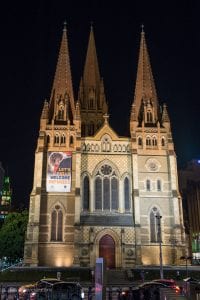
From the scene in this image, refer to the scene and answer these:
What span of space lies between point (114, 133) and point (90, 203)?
1081cm

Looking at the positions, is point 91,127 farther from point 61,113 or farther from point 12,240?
point 12,240

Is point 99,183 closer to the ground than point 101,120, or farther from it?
closer to the ground

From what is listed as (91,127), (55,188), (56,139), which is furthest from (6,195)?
(55,188)

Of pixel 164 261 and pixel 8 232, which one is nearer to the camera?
pixel 164 261

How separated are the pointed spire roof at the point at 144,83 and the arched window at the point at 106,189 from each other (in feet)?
37.1

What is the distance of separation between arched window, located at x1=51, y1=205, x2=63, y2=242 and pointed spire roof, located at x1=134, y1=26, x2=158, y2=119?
63.7ft

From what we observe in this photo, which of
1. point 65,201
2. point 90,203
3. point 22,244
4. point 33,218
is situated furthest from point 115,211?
point 22,244

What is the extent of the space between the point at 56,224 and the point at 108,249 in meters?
7.47

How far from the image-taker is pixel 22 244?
53.6m

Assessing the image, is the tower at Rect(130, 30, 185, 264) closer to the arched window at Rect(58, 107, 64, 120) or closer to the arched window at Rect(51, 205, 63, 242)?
the arched window at Rect(51, 205, 63, 242)

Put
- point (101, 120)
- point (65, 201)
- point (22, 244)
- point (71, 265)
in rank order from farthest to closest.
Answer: point (101, 120), point (22, 244), point (65, 201), point (71, 265)

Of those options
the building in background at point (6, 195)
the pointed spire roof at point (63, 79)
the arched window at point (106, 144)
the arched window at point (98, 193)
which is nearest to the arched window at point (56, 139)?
the pointed spire roof at point (63, 79)

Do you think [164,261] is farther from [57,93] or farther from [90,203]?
[57,93]

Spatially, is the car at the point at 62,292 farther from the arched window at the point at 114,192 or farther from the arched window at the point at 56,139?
the arched window at the point at 56,139
